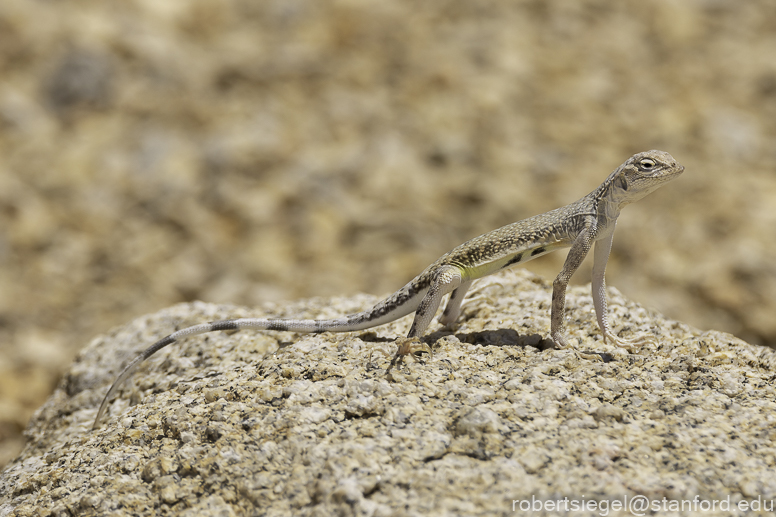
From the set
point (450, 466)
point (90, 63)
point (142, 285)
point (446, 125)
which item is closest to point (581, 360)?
point (450, 466)

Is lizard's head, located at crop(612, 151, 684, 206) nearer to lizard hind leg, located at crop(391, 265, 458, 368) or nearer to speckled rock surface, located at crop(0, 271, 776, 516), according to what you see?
speckled rock surface, located at crop(0, 271, 776, 516)

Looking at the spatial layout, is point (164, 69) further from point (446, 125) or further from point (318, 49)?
point (446, 125)

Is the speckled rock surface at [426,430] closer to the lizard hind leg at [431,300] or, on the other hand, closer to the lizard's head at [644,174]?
the lizard hind leg at [431,300]

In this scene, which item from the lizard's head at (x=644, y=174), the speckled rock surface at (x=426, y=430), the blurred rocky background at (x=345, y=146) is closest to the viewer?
the speckled rock surface at (x=426, y=430)

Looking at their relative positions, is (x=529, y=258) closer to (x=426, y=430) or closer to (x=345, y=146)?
(x=426, y=430)

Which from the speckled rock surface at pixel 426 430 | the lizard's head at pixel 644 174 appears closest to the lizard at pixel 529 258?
the lizard's head at pixel 644 174

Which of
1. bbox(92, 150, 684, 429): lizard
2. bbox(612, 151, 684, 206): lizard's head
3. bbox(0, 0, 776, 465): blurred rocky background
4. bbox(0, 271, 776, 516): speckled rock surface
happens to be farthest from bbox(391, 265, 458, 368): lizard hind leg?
bbox(0, 0, 776, 465): blurred rocky background

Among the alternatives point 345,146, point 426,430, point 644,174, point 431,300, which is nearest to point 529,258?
point 431,300
